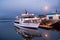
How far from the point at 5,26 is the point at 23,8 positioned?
456mm

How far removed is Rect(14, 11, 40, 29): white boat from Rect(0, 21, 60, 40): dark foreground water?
116mm

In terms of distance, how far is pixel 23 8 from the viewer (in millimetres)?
2396

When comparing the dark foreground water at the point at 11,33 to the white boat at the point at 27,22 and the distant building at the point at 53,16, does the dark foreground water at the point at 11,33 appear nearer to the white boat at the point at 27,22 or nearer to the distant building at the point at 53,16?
the white boat at the point at 27,22

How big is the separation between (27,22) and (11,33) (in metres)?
0.35

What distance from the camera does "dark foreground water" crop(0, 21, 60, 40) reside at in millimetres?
2367

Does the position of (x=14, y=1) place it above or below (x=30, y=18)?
above

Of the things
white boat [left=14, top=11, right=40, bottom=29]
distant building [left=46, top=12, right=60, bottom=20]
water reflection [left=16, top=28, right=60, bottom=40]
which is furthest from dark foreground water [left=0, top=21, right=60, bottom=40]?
distant building [left=46, top=12, right=60, bottom=20]

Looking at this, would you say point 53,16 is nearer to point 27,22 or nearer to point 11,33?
point 27,22

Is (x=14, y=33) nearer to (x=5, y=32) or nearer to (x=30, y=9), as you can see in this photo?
(x=5, y=32)

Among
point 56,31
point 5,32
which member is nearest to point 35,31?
point 56,31

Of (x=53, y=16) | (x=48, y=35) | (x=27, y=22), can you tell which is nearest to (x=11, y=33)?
(x=27, y=22)

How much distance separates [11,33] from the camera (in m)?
2.45

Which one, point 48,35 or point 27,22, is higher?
point 27,22

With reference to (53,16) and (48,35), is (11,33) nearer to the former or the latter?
(48,35)
